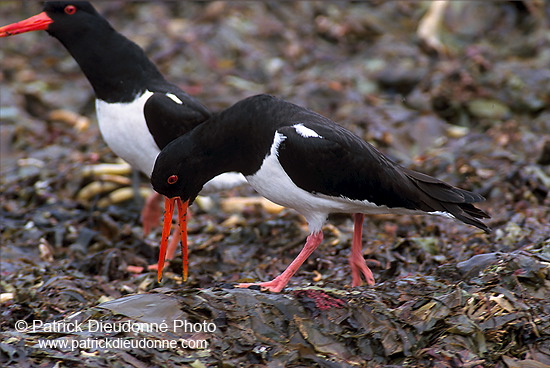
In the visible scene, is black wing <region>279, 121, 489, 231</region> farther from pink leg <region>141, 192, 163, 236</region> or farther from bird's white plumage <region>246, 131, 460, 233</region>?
pink leg <region>141, 192, 163, 236</region>

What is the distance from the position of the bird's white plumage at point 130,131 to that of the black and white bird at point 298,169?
1.18m

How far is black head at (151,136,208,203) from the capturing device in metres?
4.90

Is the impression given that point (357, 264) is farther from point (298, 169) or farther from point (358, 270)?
point (298, 169)

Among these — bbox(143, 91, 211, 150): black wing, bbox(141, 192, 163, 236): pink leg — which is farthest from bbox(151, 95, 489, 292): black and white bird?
bbox(141, 192, 163, 236): pink leg

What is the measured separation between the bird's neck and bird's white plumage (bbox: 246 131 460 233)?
1801mm

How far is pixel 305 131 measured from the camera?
189 inches

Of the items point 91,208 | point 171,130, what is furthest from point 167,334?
point 91,208

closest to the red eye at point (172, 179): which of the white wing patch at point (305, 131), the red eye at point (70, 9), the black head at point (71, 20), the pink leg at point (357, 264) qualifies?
the white wing patch at point (305, 131)

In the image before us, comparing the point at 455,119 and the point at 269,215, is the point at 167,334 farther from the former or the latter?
the point at 455,119

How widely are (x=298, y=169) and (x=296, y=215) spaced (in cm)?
221

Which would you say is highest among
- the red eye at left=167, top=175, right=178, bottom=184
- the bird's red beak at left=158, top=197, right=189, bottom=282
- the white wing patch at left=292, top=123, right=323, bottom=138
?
the white wing patch at left=292, top=123, right=323, bottom=138

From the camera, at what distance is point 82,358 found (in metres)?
3.92

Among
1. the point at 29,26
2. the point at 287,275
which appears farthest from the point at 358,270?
the point at 29,26

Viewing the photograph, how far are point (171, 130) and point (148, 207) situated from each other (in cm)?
113
